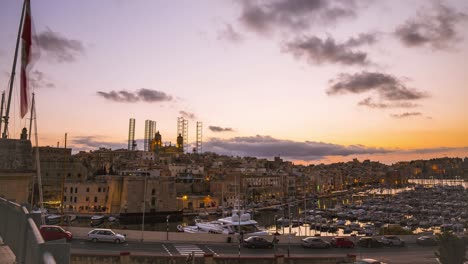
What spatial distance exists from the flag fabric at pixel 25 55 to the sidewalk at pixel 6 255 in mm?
5919

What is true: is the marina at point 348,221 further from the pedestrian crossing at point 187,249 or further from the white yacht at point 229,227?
the pedestrian crossing at point 187,249

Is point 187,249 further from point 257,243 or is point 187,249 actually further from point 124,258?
point 124,258

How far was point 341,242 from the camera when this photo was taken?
1031 inches

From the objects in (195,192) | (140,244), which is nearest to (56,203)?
(195,192)

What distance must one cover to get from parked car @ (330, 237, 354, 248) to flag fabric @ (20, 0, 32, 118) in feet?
67.4

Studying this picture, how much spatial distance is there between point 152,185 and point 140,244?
148ft

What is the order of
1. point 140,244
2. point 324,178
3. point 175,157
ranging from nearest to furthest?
point 140,244 < point 175,157 < point 324,178

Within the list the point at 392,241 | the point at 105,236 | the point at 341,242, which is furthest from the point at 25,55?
the point at 392,241

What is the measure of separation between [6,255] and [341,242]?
22.9 metres

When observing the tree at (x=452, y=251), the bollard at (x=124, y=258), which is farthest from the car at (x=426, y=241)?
the bollard at (x=124, y=258)

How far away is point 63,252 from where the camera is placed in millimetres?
2861

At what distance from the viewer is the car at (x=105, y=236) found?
77.7 feet

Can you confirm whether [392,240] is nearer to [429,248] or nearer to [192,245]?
[429,248]

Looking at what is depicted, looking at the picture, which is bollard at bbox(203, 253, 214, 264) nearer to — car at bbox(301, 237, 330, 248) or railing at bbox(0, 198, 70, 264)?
car at bbox(301, 237, 330, 248)
